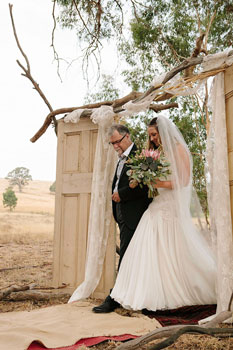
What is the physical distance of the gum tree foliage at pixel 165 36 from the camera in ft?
24.3

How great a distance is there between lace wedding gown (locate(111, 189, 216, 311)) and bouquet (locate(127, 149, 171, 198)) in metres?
0.31

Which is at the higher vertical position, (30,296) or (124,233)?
(124,233)

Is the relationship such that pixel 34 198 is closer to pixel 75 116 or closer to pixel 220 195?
pixel 75 116

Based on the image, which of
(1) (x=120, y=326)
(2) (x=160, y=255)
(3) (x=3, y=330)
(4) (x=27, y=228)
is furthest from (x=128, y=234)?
(4) (x=27, y=228)

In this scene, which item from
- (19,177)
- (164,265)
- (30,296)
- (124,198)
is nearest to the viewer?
(164,265)

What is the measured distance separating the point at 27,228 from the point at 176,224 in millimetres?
10631

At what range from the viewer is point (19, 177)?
2316 cm

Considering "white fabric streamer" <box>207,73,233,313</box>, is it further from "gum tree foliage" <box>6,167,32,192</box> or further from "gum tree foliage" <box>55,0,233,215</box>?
"gum tree foliage" <box>6,167,32,192</box>

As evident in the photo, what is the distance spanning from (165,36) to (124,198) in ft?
19.3

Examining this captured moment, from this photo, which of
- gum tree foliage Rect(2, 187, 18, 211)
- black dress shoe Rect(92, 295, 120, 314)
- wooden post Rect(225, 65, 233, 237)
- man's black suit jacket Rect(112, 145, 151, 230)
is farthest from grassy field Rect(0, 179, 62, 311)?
wooden post Rect(225, 65, 233, 237)

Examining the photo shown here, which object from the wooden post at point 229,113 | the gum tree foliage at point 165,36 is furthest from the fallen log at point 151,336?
the gum tree foliage at point 165,36

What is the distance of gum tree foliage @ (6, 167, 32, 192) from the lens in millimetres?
21941

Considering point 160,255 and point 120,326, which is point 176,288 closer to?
point 160,255

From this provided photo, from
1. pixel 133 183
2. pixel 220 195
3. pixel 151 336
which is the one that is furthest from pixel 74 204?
pixel 151 336
